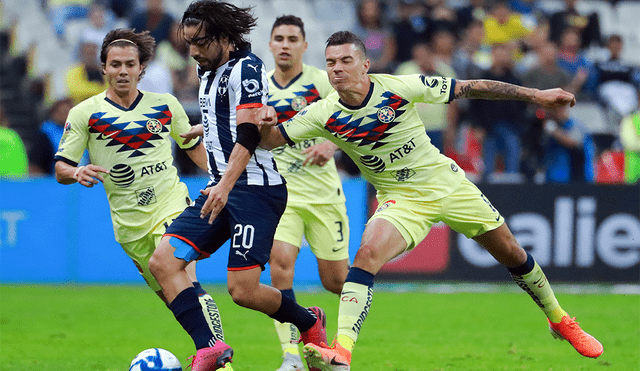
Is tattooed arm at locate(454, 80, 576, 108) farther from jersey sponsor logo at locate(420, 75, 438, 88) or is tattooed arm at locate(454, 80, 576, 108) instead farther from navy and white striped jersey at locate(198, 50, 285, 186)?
navy and white striped jersey at locate(198, 50, 285, 186)

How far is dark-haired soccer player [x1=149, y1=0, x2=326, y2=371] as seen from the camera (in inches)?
211

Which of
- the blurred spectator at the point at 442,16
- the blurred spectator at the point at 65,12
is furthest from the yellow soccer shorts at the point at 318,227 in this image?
the blurred spectator at the point at 65,12

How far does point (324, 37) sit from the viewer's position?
16.9 metres

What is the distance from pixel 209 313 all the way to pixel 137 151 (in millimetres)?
1487

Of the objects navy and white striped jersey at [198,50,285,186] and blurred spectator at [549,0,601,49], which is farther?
blurred spectator at [549,0,601,49]

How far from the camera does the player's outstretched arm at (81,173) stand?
566 centimetres

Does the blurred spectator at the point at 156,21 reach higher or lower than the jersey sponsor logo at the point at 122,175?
higher

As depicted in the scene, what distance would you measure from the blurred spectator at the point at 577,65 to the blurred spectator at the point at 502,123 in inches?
82.1

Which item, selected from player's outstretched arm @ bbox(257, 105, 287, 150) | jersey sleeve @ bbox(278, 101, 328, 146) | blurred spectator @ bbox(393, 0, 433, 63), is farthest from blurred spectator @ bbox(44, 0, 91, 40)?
player's outstretched arm @ bbox(257, 105, 287, 150)

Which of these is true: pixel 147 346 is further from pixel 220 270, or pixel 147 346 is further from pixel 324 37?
pixel 324 37

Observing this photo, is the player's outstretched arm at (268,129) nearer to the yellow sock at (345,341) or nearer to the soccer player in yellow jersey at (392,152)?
the soccer player in yellow jersey at (392,152)

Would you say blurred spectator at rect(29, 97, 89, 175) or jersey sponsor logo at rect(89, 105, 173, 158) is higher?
jersey sponsor logo at rect(89, 105, 173, 158)

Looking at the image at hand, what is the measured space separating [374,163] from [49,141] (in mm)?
7760

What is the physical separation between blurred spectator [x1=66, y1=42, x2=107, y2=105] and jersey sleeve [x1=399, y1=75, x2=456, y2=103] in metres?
8.04
